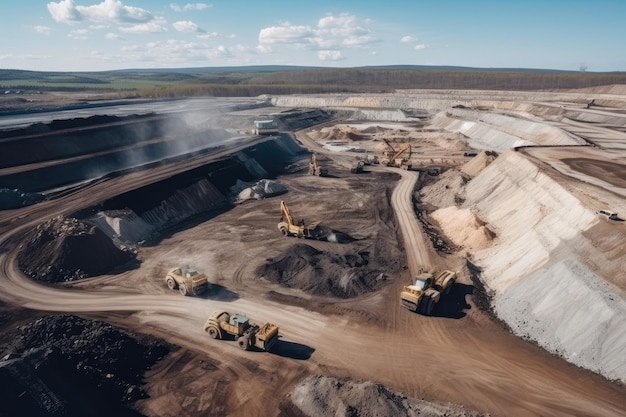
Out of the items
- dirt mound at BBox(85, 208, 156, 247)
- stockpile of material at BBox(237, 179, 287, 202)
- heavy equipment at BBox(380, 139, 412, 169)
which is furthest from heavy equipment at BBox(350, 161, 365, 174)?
dirt mound at BBox(85, 208, 156, 247)

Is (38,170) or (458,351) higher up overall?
(38,170)

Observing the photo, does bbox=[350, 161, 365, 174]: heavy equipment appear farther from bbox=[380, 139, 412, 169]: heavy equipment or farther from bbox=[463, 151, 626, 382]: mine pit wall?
bbox=[463, 151, 626, 382]: mine pit wall

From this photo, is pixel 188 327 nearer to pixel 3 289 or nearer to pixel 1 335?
pixel 1 335

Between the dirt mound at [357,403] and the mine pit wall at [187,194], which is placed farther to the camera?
the mine pit wall at [187,194]

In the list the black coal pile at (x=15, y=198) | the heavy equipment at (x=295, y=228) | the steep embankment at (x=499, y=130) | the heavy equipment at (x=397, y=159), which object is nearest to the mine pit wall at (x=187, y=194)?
the black coal pile at (x=15, y=198)

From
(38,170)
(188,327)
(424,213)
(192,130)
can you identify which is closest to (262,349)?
(188,327)

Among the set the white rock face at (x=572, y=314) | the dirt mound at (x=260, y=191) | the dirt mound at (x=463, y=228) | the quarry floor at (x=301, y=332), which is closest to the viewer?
the quarry floor at (x=301, y=332)

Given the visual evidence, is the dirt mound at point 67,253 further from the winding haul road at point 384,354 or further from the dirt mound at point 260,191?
the dirt mound at point 260,191
